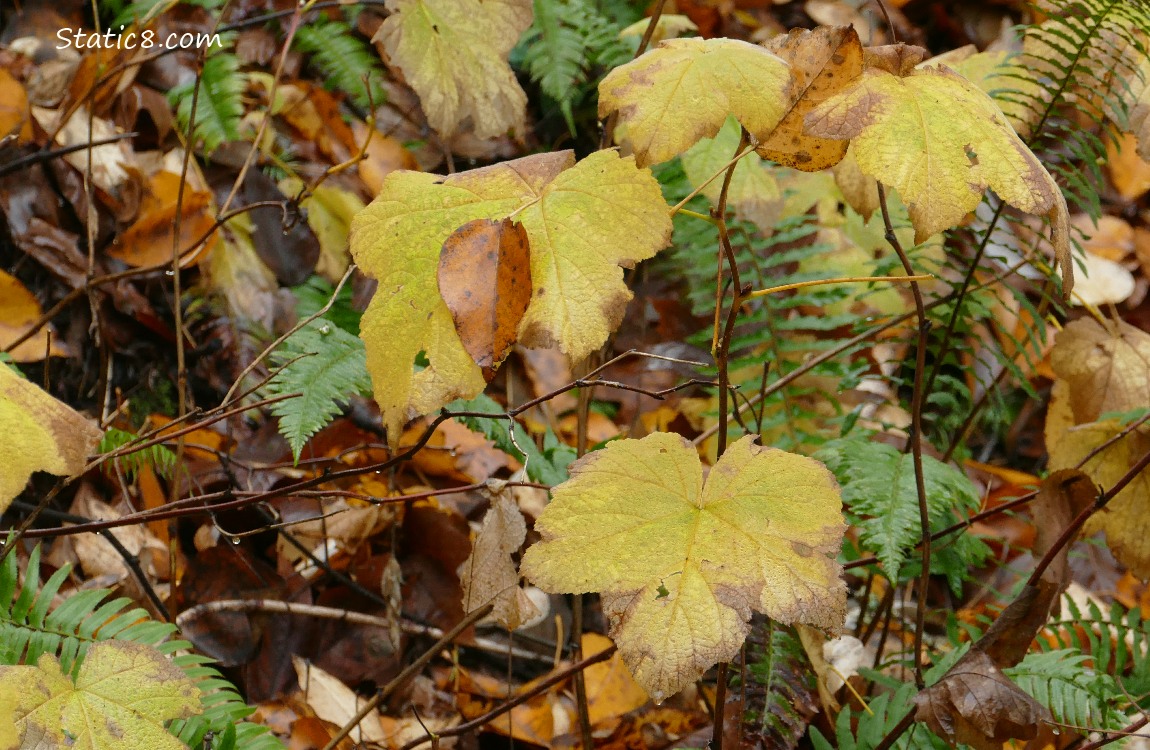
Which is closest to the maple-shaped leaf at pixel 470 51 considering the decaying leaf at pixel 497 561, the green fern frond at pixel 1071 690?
the decaying leaf at pixel 497 561

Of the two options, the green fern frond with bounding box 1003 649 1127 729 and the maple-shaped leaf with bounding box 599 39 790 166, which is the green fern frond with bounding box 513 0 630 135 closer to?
the maple-shaped leaf with bounding box 599 39 790 166

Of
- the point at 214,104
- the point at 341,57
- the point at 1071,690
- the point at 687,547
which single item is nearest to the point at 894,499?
the point at 1071,690

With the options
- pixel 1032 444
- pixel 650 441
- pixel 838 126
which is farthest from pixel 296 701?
pixel 1032 444

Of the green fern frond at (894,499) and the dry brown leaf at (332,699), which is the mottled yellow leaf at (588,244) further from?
the dry brown leaf at (332,699)

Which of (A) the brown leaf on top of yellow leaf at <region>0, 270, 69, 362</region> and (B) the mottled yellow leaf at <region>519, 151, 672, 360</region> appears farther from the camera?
(A) the brown leaf on top of yellow leaf at <region>0, 270, 69, 362</region>

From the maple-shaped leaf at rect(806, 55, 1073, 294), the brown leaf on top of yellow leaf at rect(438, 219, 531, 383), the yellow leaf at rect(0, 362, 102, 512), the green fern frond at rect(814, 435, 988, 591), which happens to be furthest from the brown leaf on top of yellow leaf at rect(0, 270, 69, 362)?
the maple-shaped leaf at rect(806, 55, 1073, 294)

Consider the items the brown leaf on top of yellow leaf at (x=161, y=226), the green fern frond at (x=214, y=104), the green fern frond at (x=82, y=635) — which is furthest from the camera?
the green fern frond at (x=214, y=104)
